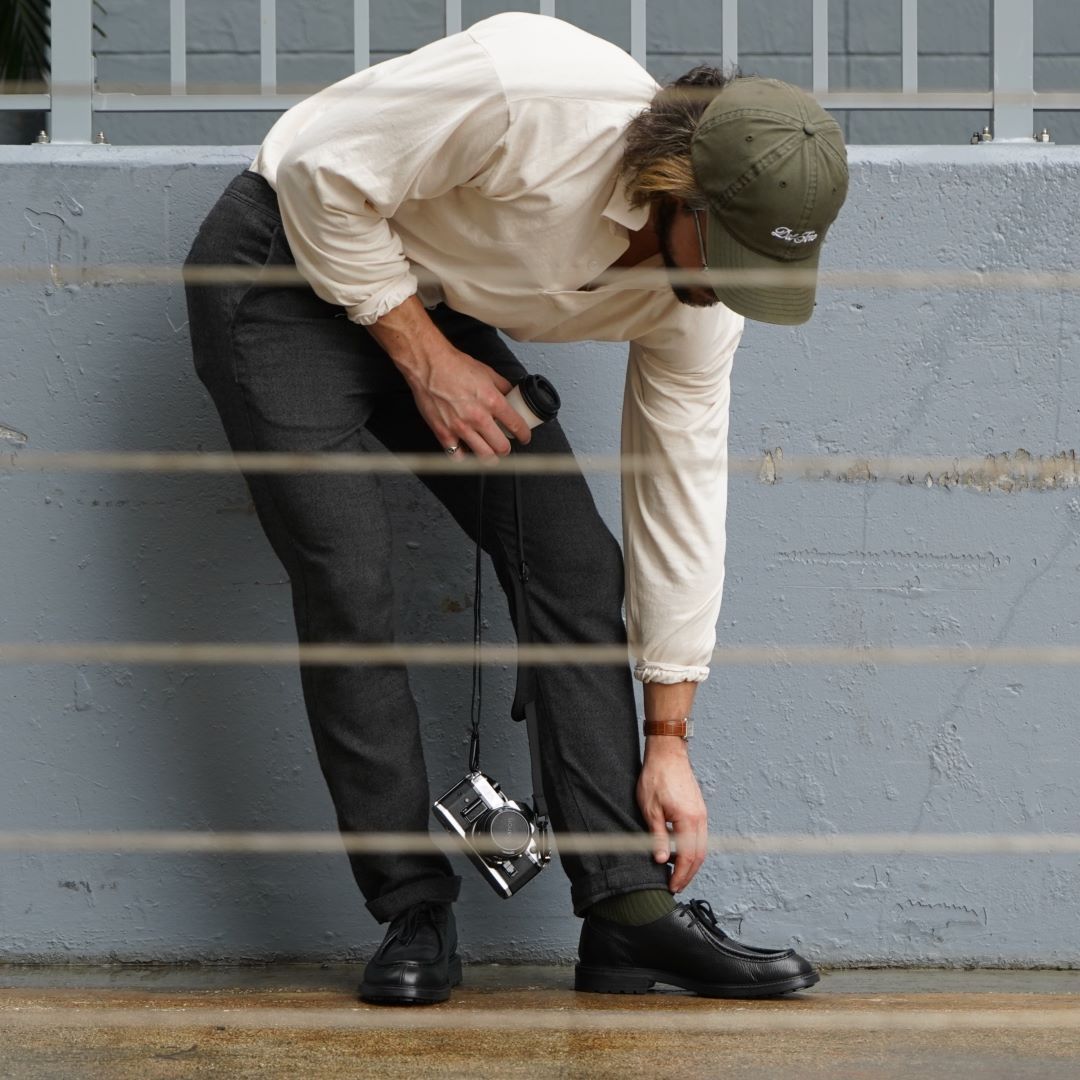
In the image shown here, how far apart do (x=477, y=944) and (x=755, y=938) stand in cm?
43

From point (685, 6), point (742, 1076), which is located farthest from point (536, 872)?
point (685, 6)

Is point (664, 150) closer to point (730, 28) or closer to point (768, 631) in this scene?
point (730, 28)

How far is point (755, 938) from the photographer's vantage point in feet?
7.38

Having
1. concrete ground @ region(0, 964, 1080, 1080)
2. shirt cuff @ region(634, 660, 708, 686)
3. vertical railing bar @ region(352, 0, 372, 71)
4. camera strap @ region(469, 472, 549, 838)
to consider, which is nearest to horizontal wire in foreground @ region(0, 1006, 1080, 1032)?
concrete ground @ region(0, 964, 1080, 1080)

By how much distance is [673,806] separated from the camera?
1.96 m

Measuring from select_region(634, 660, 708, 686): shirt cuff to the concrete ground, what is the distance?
42 centimetres

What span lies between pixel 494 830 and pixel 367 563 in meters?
0.40

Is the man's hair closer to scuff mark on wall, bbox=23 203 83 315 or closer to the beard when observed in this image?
the beard

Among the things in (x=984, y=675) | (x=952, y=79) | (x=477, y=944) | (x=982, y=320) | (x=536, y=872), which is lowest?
(x=477, y=944)

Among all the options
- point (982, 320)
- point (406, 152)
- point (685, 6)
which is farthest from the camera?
point (685, 6)

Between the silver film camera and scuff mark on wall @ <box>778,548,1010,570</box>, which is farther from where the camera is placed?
scuff mark on wall @ <box>778,548,1010,570</box>

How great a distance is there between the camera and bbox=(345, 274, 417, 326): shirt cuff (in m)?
1.81

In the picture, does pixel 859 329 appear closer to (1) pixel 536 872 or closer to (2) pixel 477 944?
(1) pixel 536 872

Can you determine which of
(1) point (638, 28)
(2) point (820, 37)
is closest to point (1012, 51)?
(2) point (820, 37)
